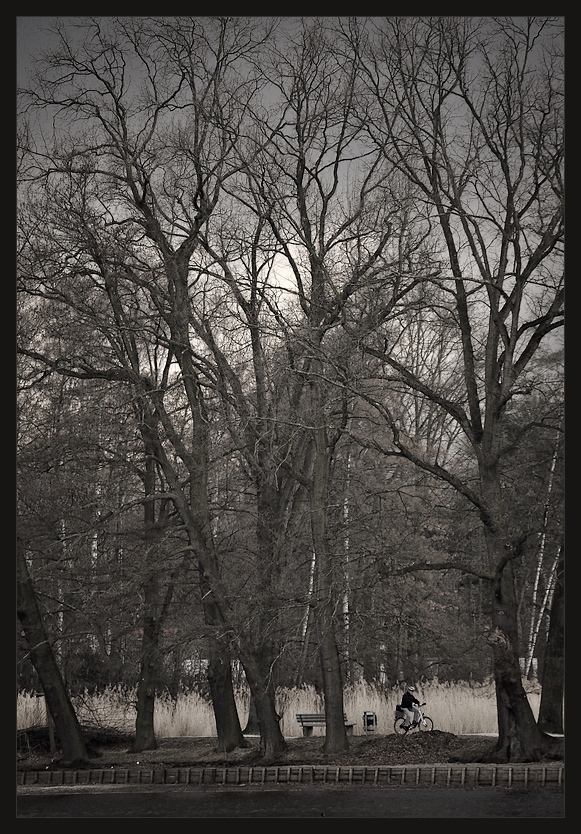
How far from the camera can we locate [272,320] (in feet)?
45.5

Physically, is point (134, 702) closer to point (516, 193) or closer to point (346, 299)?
point (346, 299)

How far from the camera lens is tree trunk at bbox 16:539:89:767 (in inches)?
544

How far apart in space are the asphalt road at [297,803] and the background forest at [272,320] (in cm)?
175

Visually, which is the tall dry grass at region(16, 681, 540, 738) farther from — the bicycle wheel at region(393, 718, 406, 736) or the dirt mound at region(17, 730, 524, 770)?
the dirt mound at region(17, 730, 524, 770)

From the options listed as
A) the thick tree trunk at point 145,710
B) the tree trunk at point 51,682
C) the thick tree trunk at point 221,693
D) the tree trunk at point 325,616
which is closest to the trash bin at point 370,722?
the tree trunk at point 325,616

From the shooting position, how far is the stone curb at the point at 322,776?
11.5 m

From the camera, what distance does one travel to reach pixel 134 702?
15.9m

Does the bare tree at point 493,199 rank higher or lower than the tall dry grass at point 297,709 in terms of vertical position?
higher

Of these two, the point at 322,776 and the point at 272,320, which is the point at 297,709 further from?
the point at 272,320

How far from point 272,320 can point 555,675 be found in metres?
5.54

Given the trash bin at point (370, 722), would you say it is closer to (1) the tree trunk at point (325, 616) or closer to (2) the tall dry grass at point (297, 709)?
(2) the tall dry grass at point (297, 709)

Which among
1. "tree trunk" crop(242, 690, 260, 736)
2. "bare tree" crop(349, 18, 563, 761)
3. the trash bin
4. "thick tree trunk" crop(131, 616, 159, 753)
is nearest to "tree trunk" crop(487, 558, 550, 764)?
"bare tree" crop(349, 18, 563, 761)

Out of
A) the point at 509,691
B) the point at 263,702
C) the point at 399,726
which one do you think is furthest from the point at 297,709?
the point at 509,691
